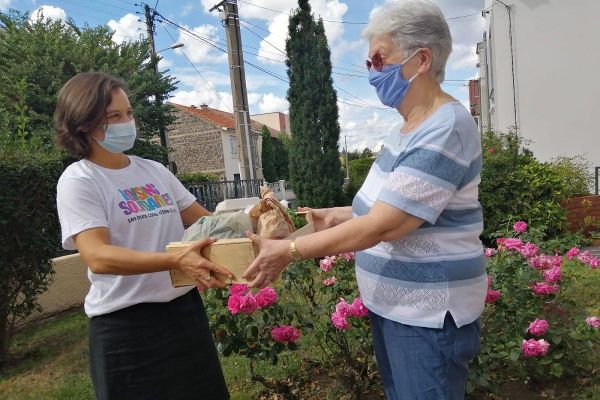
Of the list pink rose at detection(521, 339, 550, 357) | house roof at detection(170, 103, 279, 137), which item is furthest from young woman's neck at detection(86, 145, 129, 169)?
house roof at detection(170, 103, 279, 137)

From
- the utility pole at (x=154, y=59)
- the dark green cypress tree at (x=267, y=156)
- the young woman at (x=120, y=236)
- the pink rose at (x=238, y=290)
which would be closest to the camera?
the young woman at (x=120, y=236)

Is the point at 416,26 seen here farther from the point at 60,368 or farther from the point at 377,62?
the point at 60,368

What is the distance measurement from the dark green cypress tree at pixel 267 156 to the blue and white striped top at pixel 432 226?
4017 centimetres

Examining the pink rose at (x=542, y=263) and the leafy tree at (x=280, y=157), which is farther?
the leafy tree at (x=280, y=157)

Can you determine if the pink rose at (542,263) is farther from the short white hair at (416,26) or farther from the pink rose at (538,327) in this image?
the short white hair at (416,26)

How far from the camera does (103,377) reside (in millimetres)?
1808

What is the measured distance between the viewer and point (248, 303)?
8.20 ft

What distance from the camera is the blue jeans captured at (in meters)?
1.45

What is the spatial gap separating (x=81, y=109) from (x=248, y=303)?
4.03 ft

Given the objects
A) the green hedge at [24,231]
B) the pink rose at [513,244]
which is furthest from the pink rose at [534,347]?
the green hedge at [24,231]

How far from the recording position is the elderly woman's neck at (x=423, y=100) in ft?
4.83

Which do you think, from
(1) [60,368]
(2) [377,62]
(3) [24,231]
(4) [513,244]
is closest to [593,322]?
(4) [513,244]

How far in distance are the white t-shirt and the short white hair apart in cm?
103

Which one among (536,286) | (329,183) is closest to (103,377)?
(536,286)
